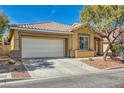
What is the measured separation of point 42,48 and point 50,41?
1.27 m

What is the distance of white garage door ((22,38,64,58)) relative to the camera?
18609 mm

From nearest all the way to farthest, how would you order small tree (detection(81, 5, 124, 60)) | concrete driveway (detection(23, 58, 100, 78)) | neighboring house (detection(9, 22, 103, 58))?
concrete driveway (detection(23, 58, 100, 78)), small tree (detection(81, 5, 124, 60)), neighboring house (detection(9, 22, 103, 58))

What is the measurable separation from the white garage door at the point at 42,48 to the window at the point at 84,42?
2.42 meters

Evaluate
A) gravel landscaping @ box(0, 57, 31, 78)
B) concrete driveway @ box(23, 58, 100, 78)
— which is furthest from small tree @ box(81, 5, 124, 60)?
gravel landscaping @ box(0, 57, 31, 78)

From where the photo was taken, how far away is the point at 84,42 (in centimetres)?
2162

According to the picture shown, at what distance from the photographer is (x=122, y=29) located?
18500 mm

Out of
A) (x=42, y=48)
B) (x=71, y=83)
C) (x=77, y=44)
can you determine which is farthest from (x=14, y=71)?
(x=77, y=44)

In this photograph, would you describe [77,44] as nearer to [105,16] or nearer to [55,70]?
[105,16]

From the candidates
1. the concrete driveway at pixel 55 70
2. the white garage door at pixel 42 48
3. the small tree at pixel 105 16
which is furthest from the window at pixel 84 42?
the concrete driveway at pixel 55 70

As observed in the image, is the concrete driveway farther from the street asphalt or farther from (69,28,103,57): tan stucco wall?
(69,28,103,57): tan stucco wall

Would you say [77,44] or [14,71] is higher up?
[77,44]

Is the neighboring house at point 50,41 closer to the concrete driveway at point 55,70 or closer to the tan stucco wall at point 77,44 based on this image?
the tan stucco wall at point 77,44
